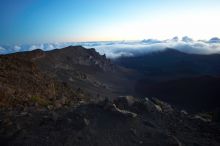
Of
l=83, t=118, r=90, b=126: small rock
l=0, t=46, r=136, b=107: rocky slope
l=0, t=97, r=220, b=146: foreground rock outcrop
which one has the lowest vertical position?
l=0, t=46, r=136, b=107: rocky slope

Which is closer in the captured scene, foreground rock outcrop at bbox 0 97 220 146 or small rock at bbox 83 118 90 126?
foreground rock outcrop at bbox 0 97 220 146

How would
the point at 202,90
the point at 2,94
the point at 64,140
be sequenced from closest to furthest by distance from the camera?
the point at 64,140
the point at 2,94
the point at 202,90

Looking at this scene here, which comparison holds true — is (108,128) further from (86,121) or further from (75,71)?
(75,71)

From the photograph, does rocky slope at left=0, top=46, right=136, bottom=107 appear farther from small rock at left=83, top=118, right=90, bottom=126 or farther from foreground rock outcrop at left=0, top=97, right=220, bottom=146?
small rock at left=83, top=118, right=90, bottom=126

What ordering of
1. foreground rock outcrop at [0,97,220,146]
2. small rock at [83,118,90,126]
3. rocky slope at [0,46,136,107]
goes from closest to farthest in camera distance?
foreground rock outcrop at [0,97,220,146]
small rock at [83,118,90,126]
rocky slope at [0,46,136,107]

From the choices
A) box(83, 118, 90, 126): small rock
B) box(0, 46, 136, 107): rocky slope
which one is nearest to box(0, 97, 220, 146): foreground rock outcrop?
box(83, 118, 90, 126): small rock

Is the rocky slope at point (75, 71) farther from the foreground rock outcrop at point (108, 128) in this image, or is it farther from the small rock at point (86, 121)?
the small rock at point (86, 121)

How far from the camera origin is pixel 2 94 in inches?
1200

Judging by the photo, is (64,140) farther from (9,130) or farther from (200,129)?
(200,129)

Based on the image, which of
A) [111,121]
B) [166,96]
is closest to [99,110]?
[111,121]

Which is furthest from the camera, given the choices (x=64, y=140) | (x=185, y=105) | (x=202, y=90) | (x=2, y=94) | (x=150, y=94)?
(x=150, y=94)

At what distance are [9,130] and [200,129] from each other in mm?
10816

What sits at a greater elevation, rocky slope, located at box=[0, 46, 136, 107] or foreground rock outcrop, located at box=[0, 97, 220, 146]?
foreground rock outcrop, located at box=[0, 97, 220, 146]

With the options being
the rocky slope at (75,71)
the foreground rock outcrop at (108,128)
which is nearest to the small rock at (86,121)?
the foreground rock outcrop at (108,128)
